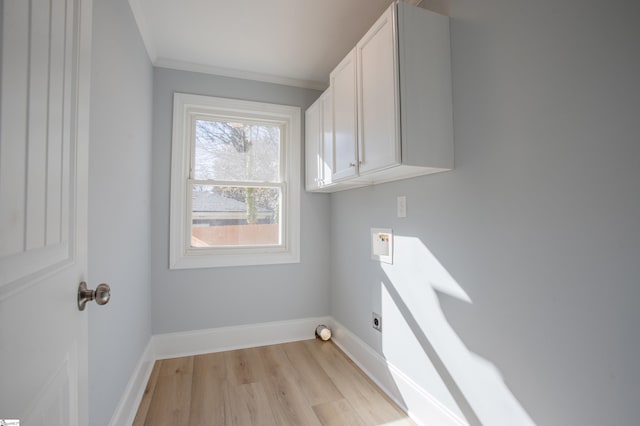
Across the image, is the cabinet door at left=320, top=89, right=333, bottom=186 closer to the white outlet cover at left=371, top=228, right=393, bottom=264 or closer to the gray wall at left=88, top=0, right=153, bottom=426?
the white outlet cover at left=371, top=228, right=393, bottom=264

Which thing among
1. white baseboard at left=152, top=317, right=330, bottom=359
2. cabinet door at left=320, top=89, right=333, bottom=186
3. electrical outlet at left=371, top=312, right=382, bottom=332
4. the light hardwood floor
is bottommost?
the light hardwood floor

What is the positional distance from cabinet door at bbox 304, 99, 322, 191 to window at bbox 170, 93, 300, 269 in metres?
0.14

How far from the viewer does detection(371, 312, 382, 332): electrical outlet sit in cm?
211

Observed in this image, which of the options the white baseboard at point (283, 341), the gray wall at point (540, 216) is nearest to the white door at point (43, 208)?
the white baseboard at point (283, 341)

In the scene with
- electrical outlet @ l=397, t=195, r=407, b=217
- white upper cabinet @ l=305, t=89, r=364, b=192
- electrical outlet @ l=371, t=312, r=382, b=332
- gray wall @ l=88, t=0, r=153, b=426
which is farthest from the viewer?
white upper cabinet @ l=305, t=89, r=364, b=192

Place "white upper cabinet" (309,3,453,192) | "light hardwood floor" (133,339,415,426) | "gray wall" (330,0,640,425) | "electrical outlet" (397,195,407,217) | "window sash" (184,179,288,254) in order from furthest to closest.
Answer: "window sash" (184,179,288,254)
"electrical outlet" (397,195,407,217)
"light hardwood floor" (133,339,415,426)
"white upper cabinet" (309,3,453,192)
"gray wall" (330,0,640,425)

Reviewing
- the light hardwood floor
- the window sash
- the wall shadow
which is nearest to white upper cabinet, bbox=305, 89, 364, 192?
the window sash

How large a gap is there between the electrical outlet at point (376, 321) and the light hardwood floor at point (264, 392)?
1.27 feet

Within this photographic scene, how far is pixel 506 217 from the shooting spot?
4.06 ft

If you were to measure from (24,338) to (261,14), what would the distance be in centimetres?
212

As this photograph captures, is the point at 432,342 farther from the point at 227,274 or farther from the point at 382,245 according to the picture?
the point at 227,274

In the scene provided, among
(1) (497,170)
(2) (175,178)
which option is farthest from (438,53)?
(2) (175,178)

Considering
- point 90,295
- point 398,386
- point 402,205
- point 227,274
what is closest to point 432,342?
point 398,386

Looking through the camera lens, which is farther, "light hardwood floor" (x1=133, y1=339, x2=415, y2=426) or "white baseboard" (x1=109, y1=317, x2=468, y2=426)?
"light hardwood floor" (x1=133, y1=339, x2=415, y2=426)
